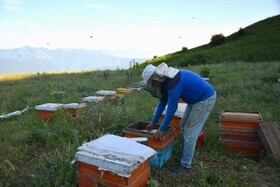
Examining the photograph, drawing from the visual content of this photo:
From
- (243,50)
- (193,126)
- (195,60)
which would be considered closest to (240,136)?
(193,126)

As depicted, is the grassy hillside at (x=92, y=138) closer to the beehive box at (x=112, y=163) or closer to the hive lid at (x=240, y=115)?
the beehive box at (x=112, y=163)

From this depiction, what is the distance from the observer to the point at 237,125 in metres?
5.87

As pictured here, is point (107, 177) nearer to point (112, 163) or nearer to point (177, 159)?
point (112, 163)

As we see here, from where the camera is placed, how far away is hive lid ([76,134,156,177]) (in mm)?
3602

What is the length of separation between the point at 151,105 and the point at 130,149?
5.06 meters

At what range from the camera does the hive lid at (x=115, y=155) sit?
11.8ft

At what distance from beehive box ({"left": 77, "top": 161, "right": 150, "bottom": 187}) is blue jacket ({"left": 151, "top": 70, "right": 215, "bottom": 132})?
0.96m

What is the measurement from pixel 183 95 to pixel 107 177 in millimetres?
1907

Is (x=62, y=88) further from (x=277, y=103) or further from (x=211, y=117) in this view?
(x=277, y=103)

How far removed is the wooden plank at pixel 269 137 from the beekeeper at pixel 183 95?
1.18m

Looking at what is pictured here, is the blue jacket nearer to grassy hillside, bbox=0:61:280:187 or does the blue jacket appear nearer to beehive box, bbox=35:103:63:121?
grassy hillside, bbox=0:61:280:187

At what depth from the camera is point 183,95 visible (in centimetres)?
492

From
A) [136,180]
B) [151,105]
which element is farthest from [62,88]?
[136,180]

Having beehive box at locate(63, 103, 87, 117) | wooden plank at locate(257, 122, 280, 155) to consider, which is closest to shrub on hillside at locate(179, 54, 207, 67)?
beehive box at locate(63, 103, 87, 117)
